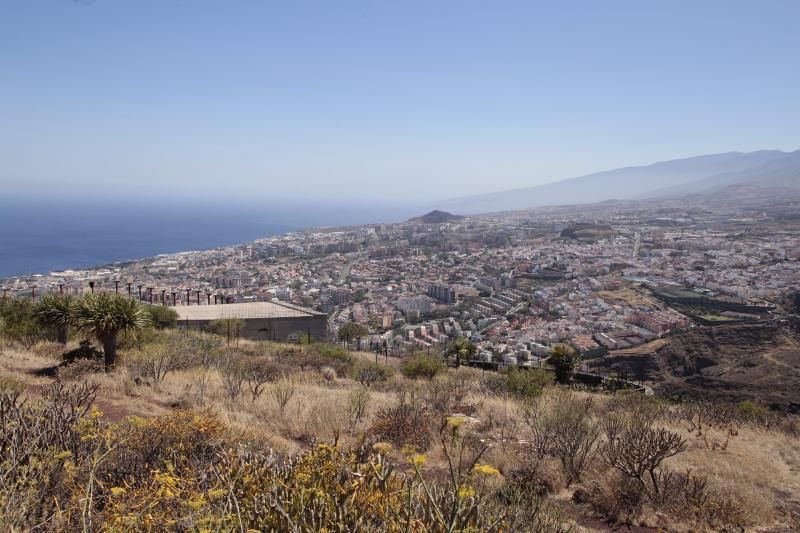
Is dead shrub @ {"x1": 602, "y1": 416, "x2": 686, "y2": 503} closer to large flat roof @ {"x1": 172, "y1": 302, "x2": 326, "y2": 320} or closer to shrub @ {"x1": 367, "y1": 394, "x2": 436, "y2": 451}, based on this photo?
shrub @ {"x1": 367, "y1": 394, "x2": 436, "y2": 451}

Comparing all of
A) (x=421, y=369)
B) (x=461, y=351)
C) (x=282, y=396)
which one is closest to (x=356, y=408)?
(x=282, y=396)

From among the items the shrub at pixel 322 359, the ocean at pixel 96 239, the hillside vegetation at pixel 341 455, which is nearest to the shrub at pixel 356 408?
the hillside vegetation at pixel 341 455

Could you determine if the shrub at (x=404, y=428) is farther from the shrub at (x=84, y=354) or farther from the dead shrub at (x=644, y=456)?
the shrub at (x=84, y=354)

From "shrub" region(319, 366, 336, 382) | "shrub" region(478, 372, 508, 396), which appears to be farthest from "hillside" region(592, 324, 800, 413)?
"shrub" region(319, 366, 336, 382)

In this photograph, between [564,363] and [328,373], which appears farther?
[564,363]

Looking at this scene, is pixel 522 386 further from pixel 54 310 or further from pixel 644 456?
pixel 54 310

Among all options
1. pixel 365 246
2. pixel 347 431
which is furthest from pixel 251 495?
pixel 365 246
